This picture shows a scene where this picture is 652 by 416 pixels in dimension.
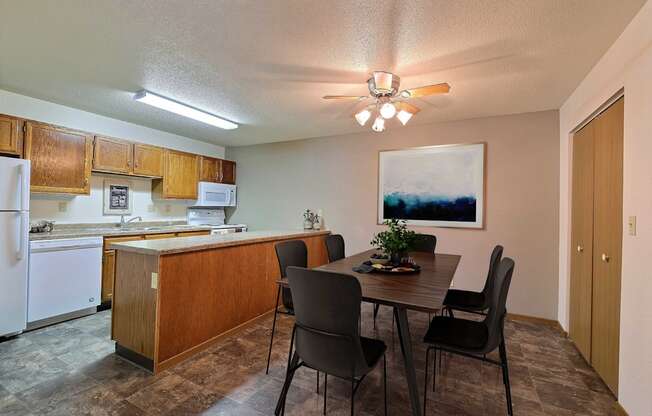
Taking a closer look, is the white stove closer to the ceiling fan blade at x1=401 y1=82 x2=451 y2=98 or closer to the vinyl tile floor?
the vinyl tile floor

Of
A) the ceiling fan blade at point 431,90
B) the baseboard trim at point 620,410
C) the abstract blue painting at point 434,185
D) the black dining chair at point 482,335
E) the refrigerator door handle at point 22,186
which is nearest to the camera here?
the black dining chair at point 482,335

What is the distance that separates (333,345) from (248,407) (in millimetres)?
852

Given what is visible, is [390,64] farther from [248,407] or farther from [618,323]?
[248,407]

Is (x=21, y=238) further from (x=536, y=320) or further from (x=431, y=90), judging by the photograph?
(x=536, y=320)

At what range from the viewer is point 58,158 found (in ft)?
10.7

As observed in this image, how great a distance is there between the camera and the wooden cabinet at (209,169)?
15.8 feet

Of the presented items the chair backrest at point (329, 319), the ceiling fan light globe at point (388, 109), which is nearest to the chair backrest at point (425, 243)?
the ceiling fan light globe at point (388, 109)

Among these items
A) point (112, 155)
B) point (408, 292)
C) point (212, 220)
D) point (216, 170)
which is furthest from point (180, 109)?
point (408, 292)

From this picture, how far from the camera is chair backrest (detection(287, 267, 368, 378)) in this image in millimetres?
1370

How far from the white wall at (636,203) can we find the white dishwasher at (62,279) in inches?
179

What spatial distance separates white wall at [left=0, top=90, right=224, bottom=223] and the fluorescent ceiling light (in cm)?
116

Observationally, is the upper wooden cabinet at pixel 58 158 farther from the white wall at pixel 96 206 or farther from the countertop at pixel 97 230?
the countertop at pixel 97 230

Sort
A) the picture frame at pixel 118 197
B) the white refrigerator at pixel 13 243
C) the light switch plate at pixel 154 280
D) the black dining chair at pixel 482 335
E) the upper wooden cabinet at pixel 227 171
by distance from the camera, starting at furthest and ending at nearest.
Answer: the upper wooden cabinet at pixel 227 171 < the picture frame at pixel 118 197 < the white refrigerator at pixel 13 243 < the light switch plate at pixel 154 280 < the black dining chair at pixel 482 335

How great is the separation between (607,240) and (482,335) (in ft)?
3.86
